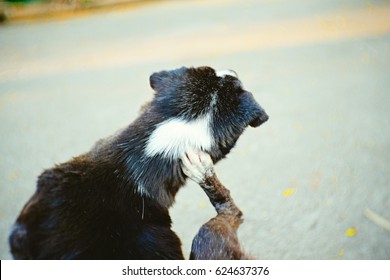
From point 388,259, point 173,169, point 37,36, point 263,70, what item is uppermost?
point 37,36

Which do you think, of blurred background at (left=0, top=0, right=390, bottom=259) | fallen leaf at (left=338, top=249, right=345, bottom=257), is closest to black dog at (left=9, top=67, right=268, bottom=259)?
blurred background at (left=0, top=0, right=390, bottom=259)

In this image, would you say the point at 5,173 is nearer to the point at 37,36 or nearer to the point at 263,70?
the point at 37,36

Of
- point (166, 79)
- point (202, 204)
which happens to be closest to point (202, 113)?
point (166, 79)

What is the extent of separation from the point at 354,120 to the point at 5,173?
2279 mm

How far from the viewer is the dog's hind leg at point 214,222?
1436 millimetres

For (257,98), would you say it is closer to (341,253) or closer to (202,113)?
(341,253)

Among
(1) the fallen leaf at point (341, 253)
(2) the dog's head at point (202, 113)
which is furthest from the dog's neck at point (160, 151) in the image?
(1) the fallen leaf at point (341, 253)

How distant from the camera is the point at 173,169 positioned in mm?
1517

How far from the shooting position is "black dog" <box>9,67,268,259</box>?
1334 millimetres

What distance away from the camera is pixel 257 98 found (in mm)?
3189

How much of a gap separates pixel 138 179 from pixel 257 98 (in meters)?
1.91

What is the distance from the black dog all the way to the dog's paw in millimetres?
19
